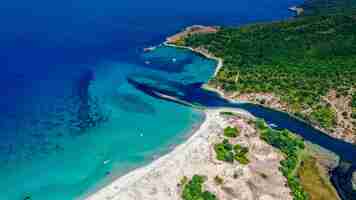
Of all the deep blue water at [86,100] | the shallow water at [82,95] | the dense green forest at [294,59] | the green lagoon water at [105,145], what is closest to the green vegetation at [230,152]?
the green lagoon water at [105,145]

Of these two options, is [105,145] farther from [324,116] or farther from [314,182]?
[324,116]

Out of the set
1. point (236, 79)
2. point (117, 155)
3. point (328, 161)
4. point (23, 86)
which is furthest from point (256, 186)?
point (23, 86)

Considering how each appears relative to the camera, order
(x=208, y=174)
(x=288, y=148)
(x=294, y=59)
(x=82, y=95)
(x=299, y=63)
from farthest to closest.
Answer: (x=294, y=59)
(x=299, y=63)
(x=82, y=95)
(x=288, y=148)
(x=208, y=174)

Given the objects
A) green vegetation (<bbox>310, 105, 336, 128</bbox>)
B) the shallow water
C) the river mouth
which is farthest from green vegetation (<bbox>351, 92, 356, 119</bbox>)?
the shallow water

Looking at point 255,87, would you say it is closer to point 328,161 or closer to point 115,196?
point 328,161

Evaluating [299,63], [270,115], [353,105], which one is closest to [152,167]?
[270,115]

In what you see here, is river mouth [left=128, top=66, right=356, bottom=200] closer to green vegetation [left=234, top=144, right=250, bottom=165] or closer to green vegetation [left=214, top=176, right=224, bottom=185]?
green vegetation [left=234, top=144, right=250, bottom=165]
